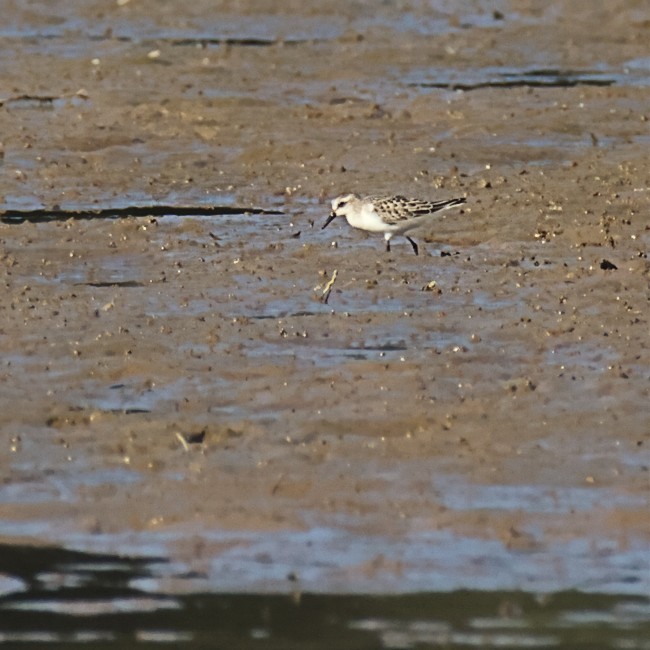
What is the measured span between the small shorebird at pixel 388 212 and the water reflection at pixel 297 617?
4575 mm

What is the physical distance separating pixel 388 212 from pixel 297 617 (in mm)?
4849

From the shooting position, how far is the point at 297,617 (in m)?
6.48

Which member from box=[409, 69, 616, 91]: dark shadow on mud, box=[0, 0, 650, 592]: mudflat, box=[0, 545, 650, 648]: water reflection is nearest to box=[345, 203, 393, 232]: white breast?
box=[0, 0, 650, 592]: mudflat

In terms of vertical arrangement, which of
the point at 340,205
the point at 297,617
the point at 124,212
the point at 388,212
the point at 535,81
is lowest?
the point at 297,617

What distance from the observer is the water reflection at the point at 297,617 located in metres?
6.27

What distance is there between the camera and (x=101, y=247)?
11.3m

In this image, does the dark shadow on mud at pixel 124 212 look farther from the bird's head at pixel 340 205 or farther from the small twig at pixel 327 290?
the small twig at pixel 327 290

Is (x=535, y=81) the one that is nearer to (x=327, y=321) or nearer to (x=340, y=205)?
(x=340, y=205)

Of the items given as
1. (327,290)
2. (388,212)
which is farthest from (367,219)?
(327,290)

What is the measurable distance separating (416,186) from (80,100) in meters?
4.28

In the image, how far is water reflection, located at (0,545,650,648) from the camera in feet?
20.6

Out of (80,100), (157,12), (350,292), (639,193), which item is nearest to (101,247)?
(350,292)

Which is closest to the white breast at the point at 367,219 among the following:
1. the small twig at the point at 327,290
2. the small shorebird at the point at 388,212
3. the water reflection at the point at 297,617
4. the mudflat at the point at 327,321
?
the small shorebird at the point at 388,212

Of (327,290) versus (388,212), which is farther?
(388,212)
